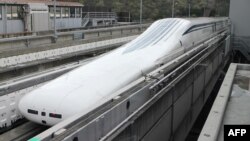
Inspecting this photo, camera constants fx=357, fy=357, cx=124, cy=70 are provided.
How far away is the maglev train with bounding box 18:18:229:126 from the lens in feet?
25.7

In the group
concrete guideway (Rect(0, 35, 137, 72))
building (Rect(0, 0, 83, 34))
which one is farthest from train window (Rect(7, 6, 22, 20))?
concrete guideway (Rect(0, 35, 137, 72))

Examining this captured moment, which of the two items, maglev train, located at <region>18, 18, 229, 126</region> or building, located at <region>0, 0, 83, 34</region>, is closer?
maglev train, located at <region>18, 18, 229, 126</region>

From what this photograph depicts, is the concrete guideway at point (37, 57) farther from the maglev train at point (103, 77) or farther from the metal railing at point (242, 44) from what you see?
the metal railing at point (242, 44)

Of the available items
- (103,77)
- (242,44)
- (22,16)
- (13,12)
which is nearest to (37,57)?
(103,77)

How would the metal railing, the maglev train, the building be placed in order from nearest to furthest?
1. the maglev train
2. the building
3. the metal railing

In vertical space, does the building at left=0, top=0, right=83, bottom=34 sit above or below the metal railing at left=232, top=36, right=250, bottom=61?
above

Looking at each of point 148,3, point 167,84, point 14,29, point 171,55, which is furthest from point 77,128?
point 148,3

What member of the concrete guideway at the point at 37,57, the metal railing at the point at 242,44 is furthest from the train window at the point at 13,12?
the metal railing at the point at 242,44

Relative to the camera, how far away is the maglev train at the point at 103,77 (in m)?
7.84

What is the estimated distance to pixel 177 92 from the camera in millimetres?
9953

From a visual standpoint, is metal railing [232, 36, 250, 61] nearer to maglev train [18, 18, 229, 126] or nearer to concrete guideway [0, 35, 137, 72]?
concrete guideway [0, 35, 137, 72]

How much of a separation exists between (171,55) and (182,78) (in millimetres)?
1978

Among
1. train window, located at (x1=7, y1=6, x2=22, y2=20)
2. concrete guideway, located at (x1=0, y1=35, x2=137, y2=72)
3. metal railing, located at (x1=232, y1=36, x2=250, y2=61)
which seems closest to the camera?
concrete guideway, located at (x1=0, y1=35, x2=137, y2=72)

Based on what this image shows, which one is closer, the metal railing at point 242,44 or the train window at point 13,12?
the train window at point 13,12
